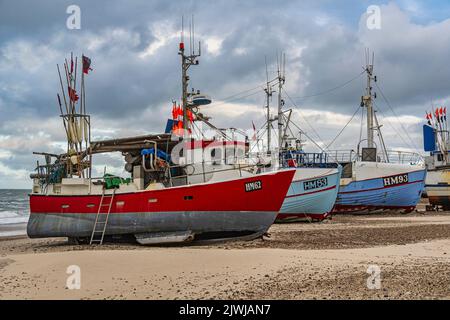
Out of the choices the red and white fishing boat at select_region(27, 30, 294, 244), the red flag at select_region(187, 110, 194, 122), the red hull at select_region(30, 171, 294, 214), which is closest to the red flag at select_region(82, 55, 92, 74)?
the red and white fishing boat at select_region(27, 30, 294, 244)

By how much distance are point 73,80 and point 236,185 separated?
7432mm

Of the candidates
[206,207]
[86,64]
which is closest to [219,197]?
[206,207]

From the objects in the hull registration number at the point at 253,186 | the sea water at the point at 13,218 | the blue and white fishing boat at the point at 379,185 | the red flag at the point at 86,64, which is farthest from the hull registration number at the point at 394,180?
the sea water at the point at 13,218

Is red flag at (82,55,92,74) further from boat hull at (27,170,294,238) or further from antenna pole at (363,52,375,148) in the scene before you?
antenna pole at (363,52,375,148)

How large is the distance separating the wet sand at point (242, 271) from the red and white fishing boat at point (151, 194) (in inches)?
25.8

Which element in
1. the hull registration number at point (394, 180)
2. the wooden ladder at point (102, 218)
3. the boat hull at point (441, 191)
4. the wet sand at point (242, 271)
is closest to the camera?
the wet sand at point (242, 271)

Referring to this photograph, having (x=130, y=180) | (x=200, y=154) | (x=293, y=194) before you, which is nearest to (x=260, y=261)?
(x=200, y=154)

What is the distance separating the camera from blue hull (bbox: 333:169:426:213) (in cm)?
3169

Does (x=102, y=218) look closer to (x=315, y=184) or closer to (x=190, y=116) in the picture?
(x=190, y=116)

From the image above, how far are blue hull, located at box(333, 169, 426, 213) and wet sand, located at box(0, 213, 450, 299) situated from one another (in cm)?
1612

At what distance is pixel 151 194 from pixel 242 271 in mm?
6001

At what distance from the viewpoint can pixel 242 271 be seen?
1045cm

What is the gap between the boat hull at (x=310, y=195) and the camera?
25047 millimetres

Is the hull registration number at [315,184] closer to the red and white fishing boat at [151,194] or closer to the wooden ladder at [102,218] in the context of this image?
the red and white fishing boat at [151,194]
